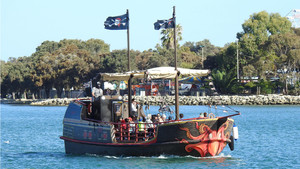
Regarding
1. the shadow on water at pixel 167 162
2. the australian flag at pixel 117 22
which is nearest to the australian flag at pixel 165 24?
the australian flag at pixel 117 22

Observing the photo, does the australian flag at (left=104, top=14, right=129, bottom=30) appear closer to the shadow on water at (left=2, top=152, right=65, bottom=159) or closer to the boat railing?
the boat railing

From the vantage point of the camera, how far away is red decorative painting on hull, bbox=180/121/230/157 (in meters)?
22.0

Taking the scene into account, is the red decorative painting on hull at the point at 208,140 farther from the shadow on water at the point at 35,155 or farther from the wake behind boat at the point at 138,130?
the shadow on water at the point at 35,155

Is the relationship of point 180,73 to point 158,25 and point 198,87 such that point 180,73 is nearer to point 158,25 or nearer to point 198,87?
point 158,25

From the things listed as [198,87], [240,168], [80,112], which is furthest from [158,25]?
[198,87]

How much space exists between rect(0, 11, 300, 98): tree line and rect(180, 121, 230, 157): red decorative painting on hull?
58.1 meters

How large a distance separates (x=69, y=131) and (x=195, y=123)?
6.99 m

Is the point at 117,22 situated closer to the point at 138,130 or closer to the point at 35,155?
the point at 138,130

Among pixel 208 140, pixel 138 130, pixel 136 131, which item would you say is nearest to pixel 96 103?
pixel 138 130

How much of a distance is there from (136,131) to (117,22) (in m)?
7.96

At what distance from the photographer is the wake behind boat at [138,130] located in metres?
22.1

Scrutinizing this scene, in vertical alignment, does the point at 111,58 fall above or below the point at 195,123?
above

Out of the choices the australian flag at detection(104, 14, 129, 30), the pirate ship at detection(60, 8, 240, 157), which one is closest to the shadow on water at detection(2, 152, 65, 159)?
the pirate ship at detection(60, 8, 240, 157)

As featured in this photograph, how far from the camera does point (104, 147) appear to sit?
952 inches
